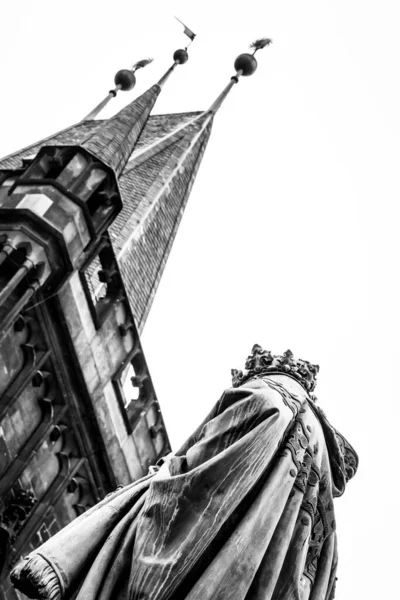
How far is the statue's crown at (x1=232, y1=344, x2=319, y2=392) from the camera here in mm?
4200

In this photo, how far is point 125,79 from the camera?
30.3m

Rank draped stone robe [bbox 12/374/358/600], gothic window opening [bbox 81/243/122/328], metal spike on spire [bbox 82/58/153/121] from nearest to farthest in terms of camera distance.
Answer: draped stone robe [bbox 12/374/358/600], gothic window opening [bbox 81/243/122/328], metal spike on spire [bbox 82/58/153/121]

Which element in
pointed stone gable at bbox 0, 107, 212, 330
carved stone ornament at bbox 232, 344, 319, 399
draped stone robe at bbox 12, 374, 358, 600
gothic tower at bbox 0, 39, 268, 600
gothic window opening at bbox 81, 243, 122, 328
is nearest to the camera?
draped stone robe at bbox 12, 374, 358, 600

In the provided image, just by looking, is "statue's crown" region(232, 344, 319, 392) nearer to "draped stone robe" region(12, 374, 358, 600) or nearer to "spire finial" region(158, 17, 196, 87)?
"draped stone robe" region(12, 374, 358, 600)

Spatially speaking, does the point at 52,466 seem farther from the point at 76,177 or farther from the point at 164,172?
the point at 164,172

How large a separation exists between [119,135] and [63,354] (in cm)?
520

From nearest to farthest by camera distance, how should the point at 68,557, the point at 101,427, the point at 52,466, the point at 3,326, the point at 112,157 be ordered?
the point at 68,557 → the point at 3,326 → the point at 52,466 → the point at 101,427 → the point at 112,157

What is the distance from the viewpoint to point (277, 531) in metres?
3.45

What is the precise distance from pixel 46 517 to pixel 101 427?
208 centimetres

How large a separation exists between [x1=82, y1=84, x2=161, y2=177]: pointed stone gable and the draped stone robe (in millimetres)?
13154

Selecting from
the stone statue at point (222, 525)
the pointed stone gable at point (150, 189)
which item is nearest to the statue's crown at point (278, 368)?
the stone statue at point (222, 525)

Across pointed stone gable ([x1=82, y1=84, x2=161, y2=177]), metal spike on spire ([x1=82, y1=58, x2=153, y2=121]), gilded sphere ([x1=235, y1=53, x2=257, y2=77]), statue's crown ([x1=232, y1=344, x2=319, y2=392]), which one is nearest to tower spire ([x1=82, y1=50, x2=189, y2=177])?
pointed stone gable ([x1=82, y1=84, x2=161, y2=177])

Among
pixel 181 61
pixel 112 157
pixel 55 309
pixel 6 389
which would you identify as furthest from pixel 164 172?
pixel 6 389

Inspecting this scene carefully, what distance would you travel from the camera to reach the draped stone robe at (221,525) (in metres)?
3.18
